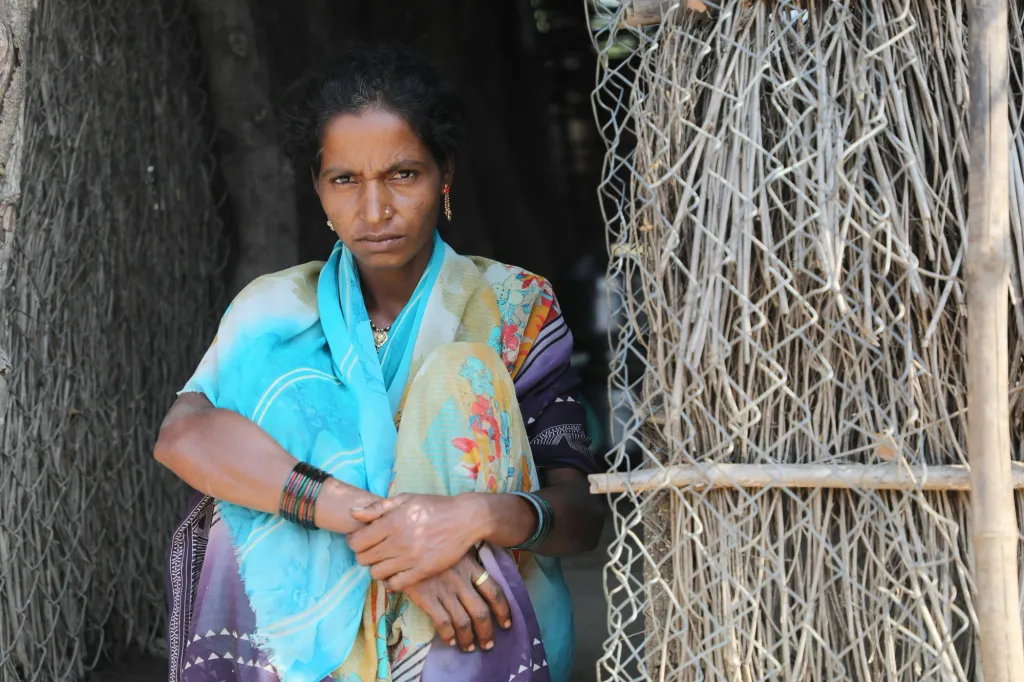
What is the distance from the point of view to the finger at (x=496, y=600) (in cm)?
212

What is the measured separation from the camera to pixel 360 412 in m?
2.29

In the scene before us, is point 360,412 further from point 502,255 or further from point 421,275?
point 502,255

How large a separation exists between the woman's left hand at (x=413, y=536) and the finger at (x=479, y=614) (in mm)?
64

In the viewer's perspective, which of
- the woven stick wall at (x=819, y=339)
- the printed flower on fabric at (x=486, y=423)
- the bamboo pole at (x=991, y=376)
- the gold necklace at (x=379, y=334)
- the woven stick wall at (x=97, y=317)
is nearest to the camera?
the bamboo pole at (x=991, y=376)

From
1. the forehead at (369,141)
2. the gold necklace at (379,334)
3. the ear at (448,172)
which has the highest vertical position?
the forehead at (369,141)

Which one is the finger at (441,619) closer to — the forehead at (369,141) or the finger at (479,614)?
the finger at (479,614)

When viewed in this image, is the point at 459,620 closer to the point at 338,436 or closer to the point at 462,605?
the point at 462,605


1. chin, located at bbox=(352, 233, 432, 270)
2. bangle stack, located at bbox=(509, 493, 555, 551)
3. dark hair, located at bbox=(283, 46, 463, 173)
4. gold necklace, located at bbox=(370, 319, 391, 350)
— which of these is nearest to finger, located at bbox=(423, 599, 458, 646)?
bangle stack, located at bbox=(509, 493, 555, 551)

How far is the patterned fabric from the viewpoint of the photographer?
2.12 m

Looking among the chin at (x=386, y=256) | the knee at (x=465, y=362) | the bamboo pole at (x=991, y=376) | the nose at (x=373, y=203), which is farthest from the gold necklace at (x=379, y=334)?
the bamboo pole at (x=991, y=376)

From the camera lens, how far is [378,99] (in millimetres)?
2500

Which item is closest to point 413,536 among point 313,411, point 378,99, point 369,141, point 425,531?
point 425,531

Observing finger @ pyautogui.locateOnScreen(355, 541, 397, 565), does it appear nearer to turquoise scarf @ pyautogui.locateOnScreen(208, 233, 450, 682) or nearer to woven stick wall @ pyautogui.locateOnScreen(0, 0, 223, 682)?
turquoise scarf @ pyautogui.locateOnScreen(208, 233, 450, 682)

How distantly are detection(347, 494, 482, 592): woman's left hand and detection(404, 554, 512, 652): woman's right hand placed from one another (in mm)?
23
